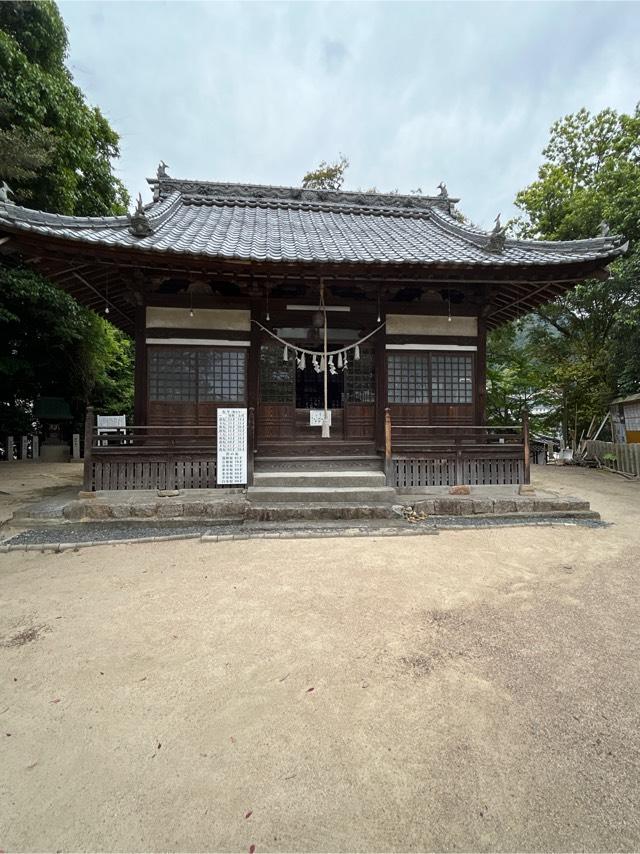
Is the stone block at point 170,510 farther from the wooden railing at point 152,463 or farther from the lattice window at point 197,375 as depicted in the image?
the lattice window at point 197,375

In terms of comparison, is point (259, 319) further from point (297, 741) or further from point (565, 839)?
point (565, 839)

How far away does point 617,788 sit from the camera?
171 centimetres

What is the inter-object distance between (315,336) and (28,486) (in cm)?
794

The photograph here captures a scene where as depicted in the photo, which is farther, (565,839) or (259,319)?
(259,319)

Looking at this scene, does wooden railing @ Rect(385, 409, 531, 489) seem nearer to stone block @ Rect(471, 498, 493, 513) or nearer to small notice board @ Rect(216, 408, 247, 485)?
stone block @ Rect(471, 498, 493, 513)

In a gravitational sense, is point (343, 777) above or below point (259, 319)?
below

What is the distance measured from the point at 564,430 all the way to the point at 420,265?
13013mm

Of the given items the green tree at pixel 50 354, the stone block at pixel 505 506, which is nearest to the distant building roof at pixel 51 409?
the green tree at pixel 50 354

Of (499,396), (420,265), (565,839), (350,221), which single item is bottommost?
(565,839)

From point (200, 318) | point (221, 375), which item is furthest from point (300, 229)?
point (221, 375)

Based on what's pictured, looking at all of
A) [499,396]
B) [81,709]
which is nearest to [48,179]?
[81,709]

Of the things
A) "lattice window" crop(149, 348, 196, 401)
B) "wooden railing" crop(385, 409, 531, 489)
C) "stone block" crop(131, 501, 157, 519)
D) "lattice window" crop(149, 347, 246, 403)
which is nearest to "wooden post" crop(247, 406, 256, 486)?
"lattice window" crop(149, 347, 246, 403)

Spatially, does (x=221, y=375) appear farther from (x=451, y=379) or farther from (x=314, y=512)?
(x=451, y=379)

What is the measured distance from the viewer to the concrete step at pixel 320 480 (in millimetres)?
7281
